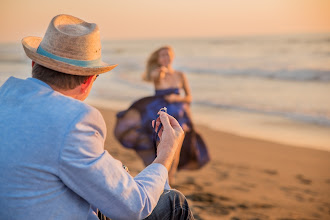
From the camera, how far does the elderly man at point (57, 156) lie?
1.30 metres

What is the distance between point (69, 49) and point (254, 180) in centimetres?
403

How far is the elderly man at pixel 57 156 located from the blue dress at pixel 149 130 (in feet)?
11.0

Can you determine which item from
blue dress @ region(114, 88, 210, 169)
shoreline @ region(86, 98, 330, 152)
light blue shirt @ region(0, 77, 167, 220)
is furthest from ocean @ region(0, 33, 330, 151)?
light blue shirt @ region(0, 77, 167, 220)

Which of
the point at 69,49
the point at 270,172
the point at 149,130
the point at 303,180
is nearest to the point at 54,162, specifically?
the point at 69,49

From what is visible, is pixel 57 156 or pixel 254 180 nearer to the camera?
pixel 57 156

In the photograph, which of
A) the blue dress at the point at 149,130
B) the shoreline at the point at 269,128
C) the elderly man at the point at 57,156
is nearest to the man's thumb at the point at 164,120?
the elderly man at the point at 57,156

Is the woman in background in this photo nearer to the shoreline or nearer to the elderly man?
the shoreline

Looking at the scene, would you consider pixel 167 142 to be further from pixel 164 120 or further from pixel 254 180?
pixel 254 180

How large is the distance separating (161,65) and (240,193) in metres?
2.06

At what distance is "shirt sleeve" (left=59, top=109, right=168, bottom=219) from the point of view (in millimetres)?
1284

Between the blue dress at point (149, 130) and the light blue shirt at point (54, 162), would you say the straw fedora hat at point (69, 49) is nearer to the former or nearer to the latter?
the light blue shirt at point (54, 162)

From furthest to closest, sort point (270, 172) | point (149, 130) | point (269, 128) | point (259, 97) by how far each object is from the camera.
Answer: point (259, 97) < point (269, 128) < point (270, 172) < point (149, 130)

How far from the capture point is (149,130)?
4.87 metres

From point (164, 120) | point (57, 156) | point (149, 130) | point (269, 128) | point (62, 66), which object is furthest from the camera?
point (269, 128)
